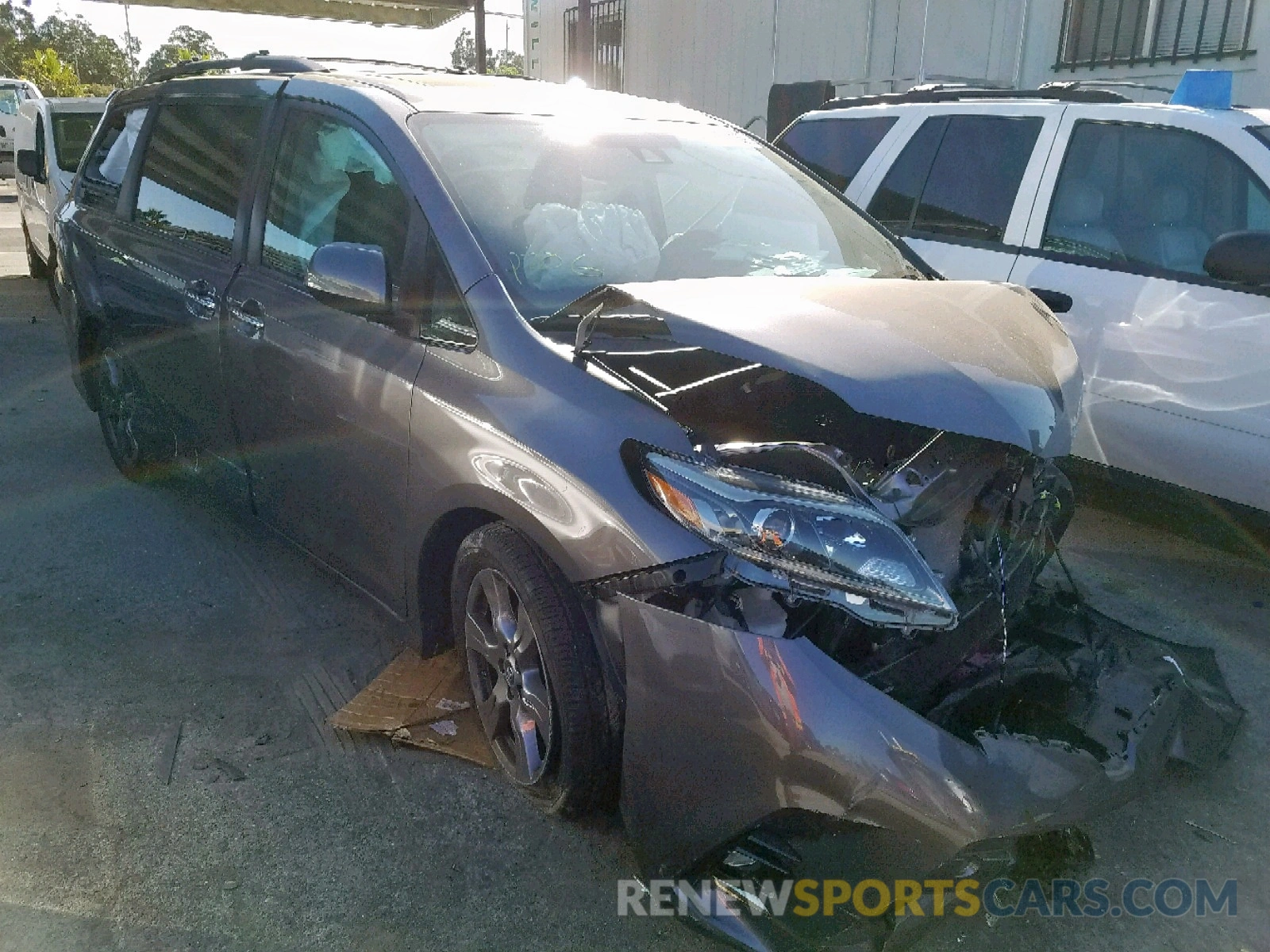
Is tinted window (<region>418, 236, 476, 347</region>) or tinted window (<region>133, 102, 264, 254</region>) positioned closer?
tinted window (<region>418, 236, 476, 347</region>)

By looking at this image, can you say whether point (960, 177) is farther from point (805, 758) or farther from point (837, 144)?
point (805, 758)

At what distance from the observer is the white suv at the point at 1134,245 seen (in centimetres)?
397

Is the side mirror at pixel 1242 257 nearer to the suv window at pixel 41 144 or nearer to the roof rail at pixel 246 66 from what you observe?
the roof rail at pixel 246 66

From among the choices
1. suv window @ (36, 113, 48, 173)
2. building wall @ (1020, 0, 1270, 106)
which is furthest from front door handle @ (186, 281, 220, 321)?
building wall @ (1020, 0, 1270, 106)

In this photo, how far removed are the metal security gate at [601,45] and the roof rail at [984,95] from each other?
11.2 meters

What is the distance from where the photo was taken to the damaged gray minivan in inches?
77.6

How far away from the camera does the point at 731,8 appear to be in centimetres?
1358

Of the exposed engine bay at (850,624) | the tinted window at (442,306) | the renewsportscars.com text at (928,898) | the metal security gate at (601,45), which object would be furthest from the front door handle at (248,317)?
the metal security gate at (601,45)

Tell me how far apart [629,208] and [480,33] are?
16.0m

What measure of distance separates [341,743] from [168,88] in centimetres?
306

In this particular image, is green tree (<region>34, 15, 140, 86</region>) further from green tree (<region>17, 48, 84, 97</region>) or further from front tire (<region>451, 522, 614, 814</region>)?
front tire (<region>451, 522, 614, 814</region>)

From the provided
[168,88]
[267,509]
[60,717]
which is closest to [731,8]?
[168,88]

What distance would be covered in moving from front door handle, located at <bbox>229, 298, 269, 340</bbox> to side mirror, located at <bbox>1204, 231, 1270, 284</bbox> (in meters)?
3.27

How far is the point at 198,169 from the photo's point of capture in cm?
397
